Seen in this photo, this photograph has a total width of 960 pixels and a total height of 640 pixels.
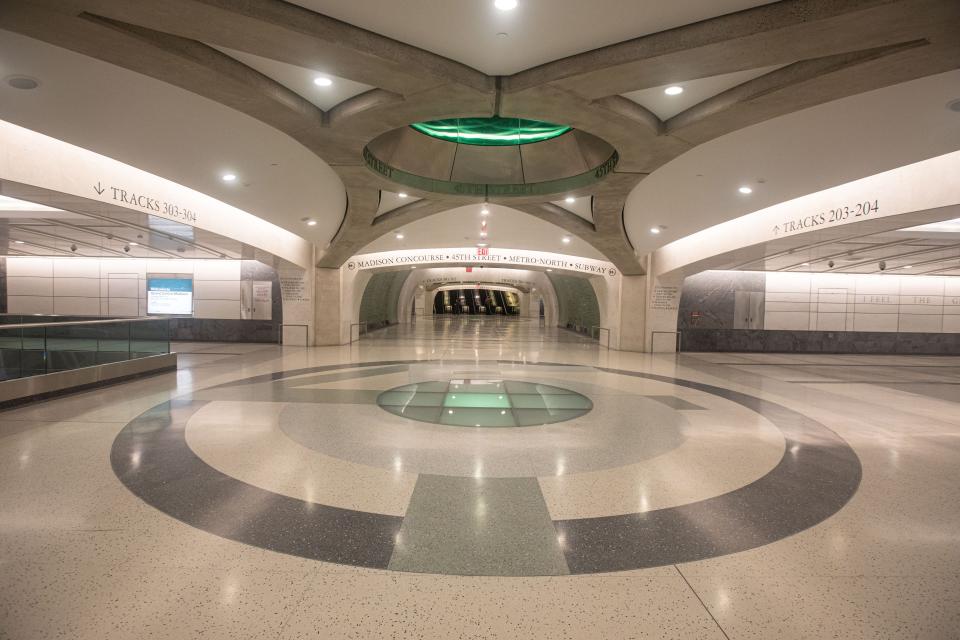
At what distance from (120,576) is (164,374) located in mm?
8682

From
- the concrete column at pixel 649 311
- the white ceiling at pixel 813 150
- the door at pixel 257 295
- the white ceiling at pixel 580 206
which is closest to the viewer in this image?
the white ceiling at pixel 813 150

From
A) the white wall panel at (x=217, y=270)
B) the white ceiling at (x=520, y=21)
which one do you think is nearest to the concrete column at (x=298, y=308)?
the white wall panel at (x=217, y=270)

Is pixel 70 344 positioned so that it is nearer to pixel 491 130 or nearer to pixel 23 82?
pixel 23 82

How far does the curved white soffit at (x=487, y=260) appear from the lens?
19109mm

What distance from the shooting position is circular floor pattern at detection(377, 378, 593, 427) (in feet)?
22.0

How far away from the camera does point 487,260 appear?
19.7 meters

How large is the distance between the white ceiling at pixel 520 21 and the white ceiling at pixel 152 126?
2836 mm

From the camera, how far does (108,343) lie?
29.4 ft

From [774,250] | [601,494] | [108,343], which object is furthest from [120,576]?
[774,250]

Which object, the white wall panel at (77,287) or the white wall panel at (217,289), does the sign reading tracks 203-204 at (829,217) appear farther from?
the white wall panel at (77,287)

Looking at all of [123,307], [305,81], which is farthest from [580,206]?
[123,307]

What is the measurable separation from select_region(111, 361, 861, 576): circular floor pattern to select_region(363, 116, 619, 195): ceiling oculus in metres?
5.73

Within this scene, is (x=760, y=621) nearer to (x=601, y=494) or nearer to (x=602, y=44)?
(x=601, y=494)

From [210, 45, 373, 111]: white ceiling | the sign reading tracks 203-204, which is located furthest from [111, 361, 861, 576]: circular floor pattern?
the sign reading tracks 203-204
